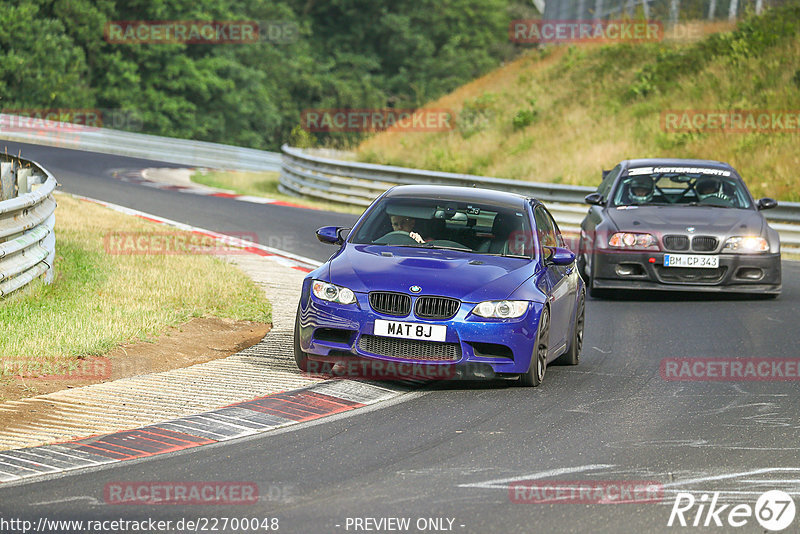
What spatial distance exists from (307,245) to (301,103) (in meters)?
49.9

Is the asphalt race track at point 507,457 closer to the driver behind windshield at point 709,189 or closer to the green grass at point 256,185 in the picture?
the driver behind windshield at point 709,189

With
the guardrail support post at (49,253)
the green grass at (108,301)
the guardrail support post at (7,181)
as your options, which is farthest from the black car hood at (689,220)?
the guardrail support post at (7,181)

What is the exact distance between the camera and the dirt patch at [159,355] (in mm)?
8273

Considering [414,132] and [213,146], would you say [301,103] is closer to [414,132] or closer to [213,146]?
[213,146]

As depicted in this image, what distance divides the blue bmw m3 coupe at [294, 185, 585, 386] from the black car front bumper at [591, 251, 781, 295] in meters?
4.51

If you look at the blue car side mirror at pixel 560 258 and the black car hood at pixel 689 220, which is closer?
the blue car side mirror at pixel 560 258

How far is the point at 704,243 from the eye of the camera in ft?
46.9

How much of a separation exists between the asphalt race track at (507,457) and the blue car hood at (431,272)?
75cm

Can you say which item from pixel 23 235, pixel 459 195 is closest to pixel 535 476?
pixel 459 195

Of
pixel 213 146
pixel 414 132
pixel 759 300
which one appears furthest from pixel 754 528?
pixel 213 146

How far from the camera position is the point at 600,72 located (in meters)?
36.1

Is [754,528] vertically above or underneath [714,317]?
above

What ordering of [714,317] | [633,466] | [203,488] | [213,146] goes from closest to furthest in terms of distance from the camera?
[203,488] → [633,466] → [714,317] → [213,146]

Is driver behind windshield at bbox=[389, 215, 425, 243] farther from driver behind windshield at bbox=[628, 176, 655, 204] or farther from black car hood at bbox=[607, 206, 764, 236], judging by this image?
driver behind windshield at bbox=[628, 176, 655, 204]
